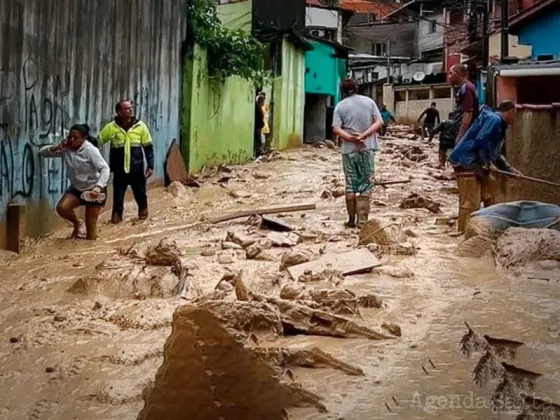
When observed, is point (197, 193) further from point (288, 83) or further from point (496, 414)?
point (288, 83)

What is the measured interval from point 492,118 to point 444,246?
1321 mm

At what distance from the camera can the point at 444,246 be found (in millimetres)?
7949

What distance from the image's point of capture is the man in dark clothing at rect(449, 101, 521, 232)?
7.94 m

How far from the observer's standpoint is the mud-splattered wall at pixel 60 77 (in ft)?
26.6

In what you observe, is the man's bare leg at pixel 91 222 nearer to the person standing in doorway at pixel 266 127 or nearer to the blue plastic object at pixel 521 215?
the blue plastic object at pixel 521 215

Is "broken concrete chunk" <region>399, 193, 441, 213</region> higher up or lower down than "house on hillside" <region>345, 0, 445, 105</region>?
lower down

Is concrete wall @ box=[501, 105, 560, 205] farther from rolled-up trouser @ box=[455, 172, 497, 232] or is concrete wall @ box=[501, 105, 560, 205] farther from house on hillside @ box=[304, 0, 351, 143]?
house on hillside @ box=[304, 0, 351, 143]

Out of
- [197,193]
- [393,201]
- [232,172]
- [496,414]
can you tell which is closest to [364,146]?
[393,201]

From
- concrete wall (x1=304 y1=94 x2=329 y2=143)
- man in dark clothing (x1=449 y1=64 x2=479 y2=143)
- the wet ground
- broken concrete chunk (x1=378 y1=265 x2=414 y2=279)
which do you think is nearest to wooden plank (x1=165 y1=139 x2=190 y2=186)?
the wet ground

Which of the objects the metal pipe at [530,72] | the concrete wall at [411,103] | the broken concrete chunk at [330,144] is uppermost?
the concrete wall at [411,103]

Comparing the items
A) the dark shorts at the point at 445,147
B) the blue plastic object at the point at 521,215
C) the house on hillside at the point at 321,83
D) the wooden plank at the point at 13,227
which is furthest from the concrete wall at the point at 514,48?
the wooden plank at the point at 13,227

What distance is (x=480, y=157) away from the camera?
8125 mm

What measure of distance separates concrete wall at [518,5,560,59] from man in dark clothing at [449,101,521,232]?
15.2 metres

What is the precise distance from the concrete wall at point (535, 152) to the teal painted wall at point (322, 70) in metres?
19.7
